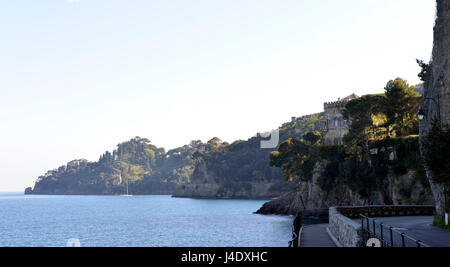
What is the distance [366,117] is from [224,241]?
96.8 ft

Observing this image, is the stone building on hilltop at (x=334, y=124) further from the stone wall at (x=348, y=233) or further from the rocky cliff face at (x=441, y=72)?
the stone wall at (x=348, y=233)

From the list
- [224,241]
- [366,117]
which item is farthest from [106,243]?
[366,117]

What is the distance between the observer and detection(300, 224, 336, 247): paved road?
2580 centimetres

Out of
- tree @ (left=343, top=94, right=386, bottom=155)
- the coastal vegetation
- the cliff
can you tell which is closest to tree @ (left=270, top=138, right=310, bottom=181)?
the cliff

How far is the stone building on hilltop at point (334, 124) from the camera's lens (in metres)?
98.5

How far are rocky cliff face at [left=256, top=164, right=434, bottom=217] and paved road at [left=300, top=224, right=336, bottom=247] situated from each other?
22.0 meters

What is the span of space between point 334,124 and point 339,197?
93.9 ft

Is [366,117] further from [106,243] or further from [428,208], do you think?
[106,243]

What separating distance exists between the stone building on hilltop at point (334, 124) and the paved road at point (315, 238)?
65923 mm

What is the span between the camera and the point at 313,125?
625ft

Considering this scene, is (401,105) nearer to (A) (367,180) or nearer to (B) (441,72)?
(A) (367,180)

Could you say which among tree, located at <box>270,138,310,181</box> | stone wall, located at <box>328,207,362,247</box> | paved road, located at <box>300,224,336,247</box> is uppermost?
tree, located at <box>270,138,310,181</box>

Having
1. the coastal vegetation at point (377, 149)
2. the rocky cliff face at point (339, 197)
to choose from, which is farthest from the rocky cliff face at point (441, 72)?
the rocky cliff face at point (339, 197)

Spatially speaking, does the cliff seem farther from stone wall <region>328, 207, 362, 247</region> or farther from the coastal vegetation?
stone wall <region>328, 207, 362, 247</region>
